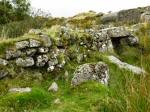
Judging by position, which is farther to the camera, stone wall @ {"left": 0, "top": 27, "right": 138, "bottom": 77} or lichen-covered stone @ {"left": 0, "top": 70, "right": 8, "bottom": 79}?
stone wall @ {"left": 0, "top": 27, "right": 138, "bottom": 77}

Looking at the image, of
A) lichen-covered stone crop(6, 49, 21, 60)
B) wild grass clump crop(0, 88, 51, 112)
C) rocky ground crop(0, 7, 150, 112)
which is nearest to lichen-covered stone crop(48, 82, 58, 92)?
rocky ground crop(0, 7, 150, 112)

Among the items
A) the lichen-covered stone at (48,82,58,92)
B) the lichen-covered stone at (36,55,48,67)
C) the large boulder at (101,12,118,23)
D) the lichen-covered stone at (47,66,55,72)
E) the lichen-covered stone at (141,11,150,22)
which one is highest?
the lichen-covered stone at (141,11,150,22)

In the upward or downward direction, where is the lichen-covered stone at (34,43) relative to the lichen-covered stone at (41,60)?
upward

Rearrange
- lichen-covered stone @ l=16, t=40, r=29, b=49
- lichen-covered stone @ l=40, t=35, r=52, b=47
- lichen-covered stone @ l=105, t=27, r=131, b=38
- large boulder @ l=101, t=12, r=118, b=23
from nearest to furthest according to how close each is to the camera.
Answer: lichen-covered stone @ l=16, t=40, r=29, b=49 → lichen-covered stone @ l=40, t=35, r=52, b=47 → lichen-covered stone @ l=105, t=27, r=131, b=38 → large boulder @ l=101, t=12, r=118, b=23

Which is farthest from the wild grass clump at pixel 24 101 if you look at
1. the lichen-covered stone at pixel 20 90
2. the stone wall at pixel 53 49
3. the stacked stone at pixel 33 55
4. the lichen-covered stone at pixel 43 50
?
the lichen-covered stone at pixel 43 50

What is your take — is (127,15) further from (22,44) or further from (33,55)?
Result: (22,44)

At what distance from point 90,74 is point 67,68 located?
1.37 metres

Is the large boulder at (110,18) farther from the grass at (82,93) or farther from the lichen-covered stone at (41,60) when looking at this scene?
the lichen-covered stone at (41,60)

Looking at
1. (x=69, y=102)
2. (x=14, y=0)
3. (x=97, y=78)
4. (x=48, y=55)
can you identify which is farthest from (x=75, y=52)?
(x=14, y=0)

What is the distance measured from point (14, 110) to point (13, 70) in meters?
2.47

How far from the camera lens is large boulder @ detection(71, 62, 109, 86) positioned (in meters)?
10.3

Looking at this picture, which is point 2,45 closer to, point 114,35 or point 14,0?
point 114,35

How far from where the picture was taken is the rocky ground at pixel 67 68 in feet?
28.9

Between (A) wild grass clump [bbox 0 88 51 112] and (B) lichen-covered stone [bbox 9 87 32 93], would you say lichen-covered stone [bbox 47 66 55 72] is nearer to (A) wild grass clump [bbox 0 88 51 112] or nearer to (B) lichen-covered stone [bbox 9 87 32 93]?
(B) lichen-covered stone [bbox 9 87 32 93]
